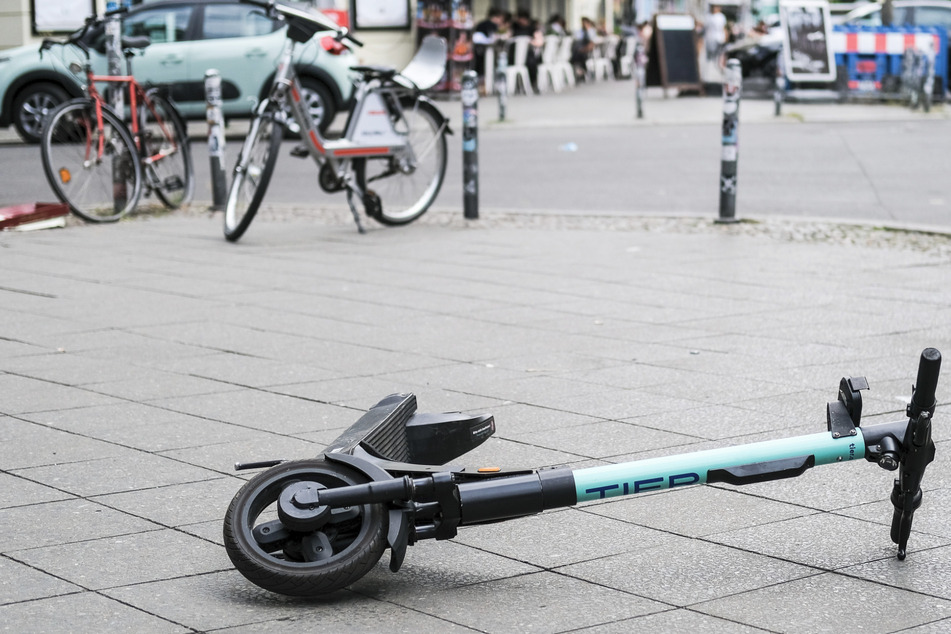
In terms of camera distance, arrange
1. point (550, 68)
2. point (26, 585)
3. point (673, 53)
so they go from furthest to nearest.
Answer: point (550, 68) < point (673, 53) < point (26, 585)

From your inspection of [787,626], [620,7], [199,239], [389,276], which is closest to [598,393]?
[787,626]

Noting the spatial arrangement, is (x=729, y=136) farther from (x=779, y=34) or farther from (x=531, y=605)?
(x=779, y=34)

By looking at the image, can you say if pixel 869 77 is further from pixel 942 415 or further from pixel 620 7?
pixel 620 7

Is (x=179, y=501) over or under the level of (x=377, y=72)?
under

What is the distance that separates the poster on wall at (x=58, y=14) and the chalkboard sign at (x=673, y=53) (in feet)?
32.9

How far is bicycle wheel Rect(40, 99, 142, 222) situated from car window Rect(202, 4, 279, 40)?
22.0 ft

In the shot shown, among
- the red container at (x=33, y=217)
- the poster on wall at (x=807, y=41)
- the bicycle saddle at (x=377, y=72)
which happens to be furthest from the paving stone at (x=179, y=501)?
the poster on wall at (x=807, y=41)

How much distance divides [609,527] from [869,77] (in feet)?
67.4

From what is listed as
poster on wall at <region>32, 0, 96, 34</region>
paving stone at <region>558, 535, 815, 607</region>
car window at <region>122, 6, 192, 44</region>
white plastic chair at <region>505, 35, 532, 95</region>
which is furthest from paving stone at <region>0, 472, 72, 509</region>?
white plastic chair at <region>505, 35, 532, 95</region>

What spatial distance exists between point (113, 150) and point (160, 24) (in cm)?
701

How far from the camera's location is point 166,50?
52.7ft

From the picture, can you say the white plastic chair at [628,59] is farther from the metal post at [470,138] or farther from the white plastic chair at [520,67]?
the metal post at [470,138]

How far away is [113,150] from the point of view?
957cm

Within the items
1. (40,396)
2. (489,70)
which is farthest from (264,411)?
(489,70)
